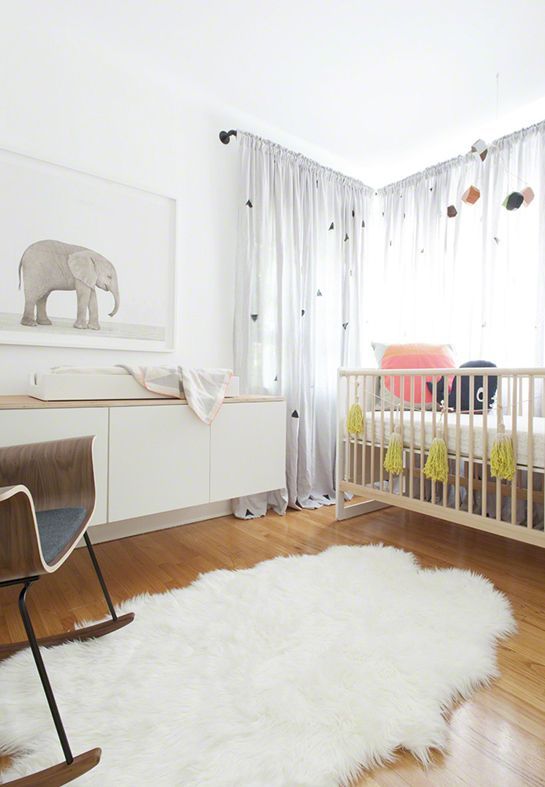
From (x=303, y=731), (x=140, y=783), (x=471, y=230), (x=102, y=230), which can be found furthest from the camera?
(x=471, y=230)

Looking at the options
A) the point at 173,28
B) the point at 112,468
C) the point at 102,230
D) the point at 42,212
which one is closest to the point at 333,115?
the point at 173,28

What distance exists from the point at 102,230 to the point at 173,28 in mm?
885

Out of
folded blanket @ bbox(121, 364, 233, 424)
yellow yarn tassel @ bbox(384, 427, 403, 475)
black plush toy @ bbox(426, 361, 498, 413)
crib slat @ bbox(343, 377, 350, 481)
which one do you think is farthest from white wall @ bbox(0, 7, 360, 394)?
black plush toy @ bbox(426, 361, 498, 413)

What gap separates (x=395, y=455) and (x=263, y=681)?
127 centimetres

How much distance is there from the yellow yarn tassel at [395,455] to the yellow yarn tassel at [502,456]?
44 cm

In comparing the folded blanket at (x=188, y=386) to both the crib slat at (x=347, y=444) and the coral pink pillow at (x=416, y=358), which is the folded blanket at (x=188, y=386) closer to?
the crib slat at (x=347, y=444)

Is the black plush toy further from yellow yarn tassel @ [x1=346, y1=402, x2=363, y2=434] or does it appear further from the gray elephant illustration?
the gray elephant illustration

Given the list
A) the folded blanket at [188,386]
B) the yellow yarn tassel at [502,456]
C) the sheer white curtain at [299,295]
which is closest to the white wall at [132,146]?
the sheer white curtain at [299,295]

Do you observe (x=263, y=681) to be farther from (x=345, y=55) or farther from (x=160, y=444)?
(x=345, y=55)

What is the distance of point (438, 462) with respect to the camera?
193cm

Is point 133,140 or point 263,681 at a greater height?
point 133,140

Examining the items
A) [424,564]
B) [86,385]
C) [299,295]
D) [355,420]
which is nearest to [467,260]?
[299,295]

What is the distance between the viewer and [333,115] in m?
2.48

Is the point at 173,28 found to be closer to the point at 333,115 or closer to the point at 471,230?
the point at 333,115
